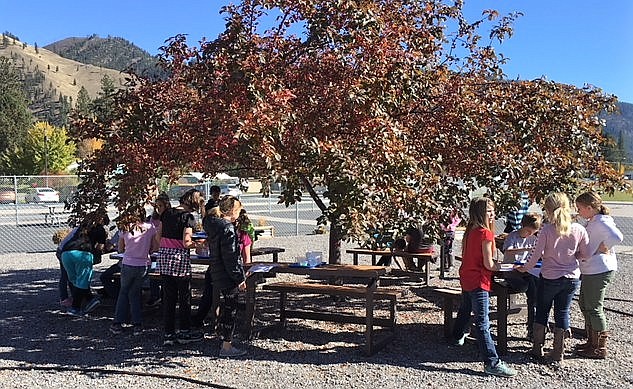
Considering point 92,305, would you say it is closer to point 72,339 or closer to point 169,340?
point 72,339

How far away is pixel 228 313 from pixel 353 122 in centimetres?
226

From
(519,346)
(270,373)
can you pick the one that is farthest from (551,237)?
(270,373)

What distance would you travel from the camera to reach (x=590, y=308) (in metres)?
6.17

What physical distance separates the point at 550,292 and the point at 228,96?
350cm

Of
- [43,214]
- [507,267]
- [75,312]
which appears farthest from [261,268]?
[43,214]

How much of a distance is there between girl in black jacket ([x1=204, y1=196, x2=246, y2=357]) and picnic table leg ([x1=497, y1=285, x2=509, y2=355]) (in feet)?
8.18

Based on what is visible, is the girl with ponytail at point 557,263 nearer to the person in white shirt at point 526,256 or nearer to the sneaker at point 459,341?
the person in white shirt at point 526,256

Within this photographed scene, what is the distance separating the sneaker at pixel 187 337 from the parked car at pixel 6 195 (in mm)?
18114

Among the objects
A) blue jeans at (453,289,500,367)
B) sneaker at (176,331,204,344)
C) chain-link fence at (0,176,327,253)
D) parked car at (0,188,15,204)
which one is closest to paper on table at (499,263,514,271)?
blue jeans at (453,289,500,367)

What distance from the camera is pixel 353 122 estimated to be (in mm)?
6504

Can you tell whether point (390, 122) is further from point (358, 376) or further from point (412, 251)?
point (412, 251)

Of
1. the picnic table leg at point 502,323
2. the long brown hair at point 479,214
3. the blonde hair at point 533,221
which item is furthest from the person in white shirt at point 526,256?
the long brown hair at point 479,214

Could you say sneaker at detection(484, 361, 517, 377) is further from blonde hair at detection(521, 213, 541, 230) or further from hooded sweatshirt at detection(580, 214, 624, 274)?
blonde hair at detection(521, 213, 541, 230)

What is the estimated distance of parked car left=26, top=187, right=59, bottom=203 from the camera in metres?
24.8
